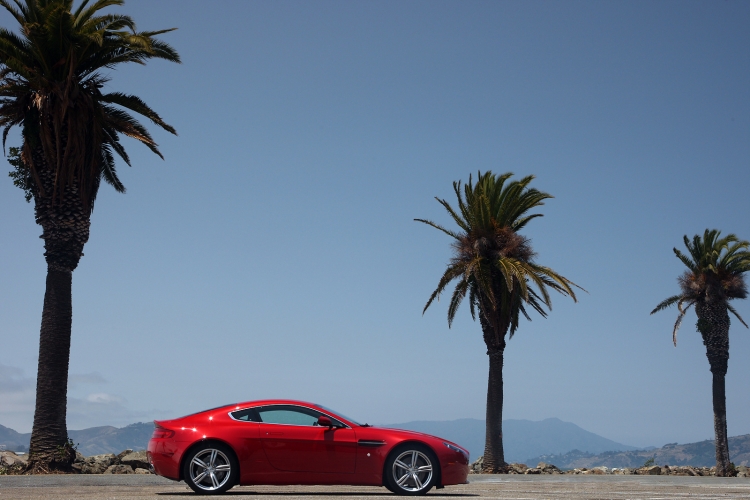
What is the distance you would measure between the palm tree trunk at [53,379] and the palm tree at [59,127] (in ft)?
0.09

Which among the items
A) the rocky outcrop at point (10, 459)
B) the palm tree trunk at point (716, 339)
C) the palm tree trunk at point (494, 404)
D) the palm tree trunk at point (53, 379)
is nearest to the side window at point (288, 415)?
the palm tree trunk at point (53, 379)

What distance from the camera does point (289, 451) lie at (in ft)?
36.8

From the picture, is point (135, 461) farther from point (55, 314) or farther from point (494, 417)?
point (494, 417)

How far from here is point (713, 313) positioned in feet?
138

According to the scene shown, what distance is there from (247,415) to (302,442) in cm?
91

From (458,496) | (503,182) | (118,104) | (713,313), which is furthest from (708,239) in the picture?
(458,496)

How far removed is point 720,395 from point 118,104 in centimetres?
3377

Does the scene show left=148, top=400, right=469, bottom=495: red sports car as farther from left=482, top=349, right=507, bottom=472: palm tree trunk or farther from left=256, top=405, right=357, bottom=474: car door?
left=482, top=349, right=507, bottom=472: palm tree trunk

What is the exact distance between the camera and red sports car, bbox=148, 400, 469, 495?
11125 millimetres

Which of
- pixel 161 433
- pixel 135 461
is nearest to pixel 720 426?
pixel 135 461

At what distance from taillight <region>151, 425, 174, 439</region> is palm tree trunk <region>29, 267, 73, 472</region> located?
11.2 metres

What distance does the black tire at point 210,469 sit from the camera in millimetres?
11086

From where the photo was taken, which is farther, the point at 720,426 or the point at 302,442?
the point at 720,426

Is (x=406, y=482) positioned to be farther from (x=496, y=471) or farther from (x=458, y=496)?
(x=496, y=471)
